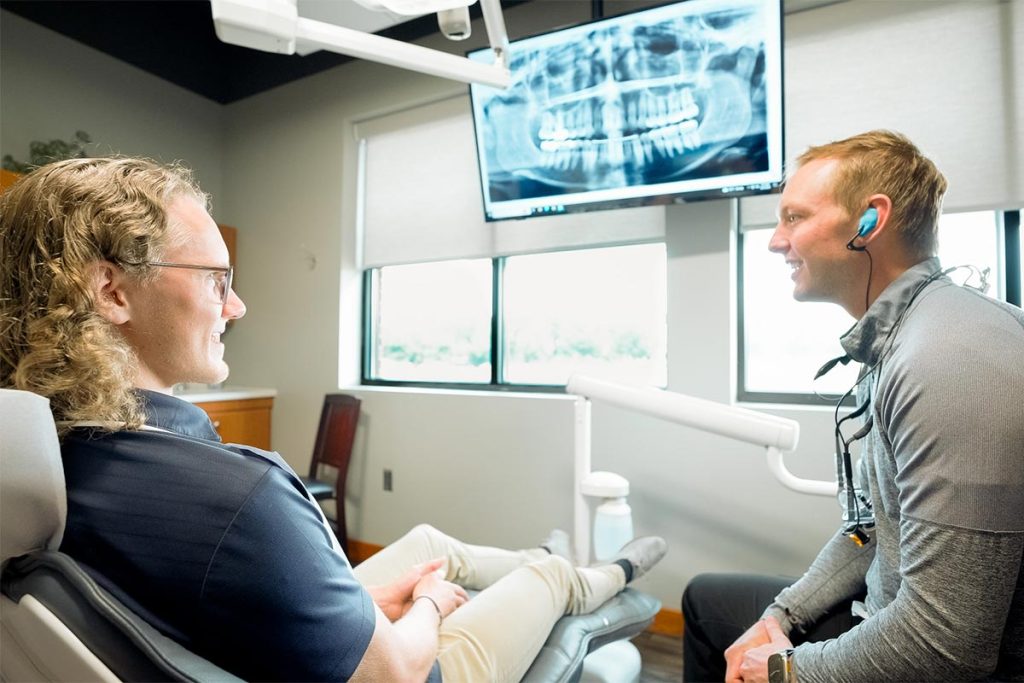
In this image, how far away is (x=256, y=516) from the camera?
2.24ft

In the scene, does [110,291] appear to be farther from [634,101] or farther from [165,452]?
[634,101]

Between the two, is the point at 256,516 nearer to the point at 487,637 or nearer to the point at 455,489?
the point at 487,637

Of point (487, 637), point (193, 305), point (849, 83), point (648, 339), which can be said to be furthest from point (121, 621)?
point (849, 83)

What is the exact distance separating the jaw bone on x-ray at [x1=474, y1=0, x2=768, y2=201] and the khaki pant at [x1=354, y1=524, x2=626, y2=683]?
1335mm

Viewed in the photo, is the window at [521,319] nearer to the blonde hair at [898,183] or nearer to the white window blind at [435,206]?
the white window blind at [435,206]

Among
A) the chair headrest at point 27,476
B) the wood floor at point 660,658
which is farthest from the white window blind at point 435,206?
the chair headrest at point 27,476

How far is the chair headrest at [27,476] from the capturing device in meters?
0.56

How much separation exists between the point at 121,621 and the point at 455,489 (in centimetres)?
235

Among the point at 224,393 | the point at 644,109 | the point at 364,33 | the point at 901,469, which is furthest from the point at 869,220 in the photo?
the point at 224,393

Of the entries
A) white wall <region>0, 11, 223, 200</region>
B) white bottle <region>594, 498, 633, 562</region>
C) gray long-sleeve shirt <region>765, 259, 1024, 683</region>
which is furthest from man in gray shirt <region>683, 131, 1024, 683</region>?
white wall <region>0, 11, 223, 200</region>

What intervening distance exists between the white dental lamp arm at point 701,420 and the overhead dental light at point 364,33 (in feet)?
3.07

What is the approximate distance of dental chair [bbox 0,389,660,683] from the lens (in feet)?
1.89

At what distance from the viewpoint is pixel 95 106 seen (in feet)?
10.8

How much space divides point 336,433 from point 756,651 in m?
2.46
